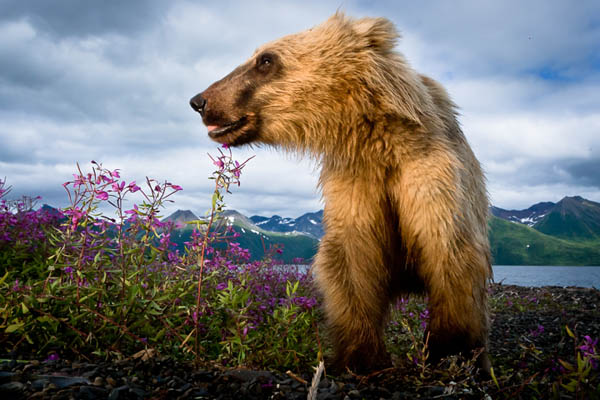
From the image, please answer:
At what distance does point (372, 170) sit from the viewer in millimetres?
3201

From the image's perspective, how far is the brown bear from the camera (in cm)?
302

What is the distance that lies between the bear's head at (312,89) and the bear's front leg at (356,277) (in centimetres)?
54

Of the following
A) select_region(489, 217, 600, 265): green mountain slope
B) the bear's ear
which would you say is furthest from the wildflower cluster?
select_region(489, 217, 600, 265): green mountain slope

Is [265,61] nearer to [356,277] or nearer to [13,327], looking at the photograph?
[356,277]

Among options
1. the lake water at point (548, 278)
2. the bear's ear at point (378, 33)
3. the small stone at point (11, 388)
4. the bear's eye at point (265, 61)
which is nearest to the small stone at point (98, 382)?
the small stone at point (11, 388)

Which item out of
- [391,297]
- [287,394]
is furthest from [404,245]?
[287,394]

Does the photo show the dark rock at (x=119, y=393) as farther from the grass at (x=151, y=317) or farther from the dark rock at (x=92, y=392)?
the grass at (x=151, y=317)

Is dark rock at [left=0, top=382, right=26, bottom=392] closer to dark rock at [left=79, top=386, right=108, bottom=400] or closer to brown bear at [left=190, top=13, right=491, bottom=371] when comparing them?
dark rock at [left=79, top=386, right=108, bottom=400]

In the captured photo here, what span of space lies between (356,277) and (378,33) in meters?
1.88

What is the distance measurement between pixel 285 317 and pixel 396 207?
3.69 ft

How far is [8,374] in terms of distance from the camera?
185 centimetres

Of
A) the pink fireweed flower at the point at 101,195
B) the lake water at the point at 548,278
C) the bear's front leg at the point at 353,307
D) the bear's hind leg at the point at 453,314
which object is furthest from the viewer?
the lake water at the point at 548,278

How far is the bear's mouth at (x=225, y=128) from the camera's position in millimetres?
3475

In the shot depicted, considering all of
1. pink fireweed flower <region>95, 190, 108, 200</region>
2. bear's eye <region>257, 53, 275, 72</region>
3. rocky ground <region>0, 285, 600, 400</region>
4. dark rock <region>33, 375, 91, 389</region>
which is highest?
bear's eye <region>257, 53, 275, 72</region>
